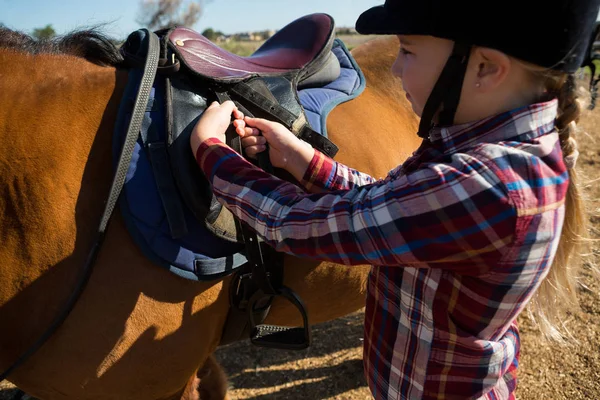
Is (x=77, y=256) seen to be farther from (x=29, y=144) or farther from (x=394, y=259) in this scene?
(x=394, y=259)

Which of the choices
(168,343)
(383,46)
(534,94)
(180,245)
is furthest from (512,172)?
(383,46)

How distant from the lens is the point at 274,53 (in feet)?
5.98

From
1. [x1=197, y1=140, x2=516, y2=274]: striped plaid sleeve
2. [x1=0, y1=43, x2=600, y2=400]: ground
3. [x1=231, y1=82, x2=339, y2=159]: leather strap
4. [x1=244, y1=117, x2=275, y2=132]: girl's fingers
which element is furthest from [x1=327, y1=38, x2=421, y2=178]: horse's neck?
[x1=0, y1=43, x2=600, y2=400]: ground

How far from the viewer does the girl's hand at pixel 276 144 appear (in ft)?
4.01

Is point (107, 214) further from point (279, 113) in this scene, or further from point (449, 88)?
point (449, 88)

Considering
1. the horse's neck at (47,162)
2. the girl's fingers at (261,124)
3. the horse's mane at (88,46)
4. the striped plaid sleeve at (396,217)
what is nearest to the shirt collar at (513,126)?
the striped plaid sleeve at (396,217)

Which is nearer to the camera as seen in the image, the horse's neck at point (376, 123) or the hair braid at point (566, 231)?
the hair braid at point (566, 231)

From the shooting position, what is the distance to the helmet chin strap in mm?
936

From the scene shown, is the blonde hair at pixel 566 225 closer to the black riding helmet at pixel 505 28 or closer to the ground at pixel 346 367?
the black riding helmet at pixel 505 28

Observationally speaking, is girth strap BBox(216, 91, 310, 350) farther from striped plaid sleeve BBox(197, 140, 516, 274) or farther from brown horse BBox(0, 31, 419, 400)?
striped plaid sleeve BBox(197, 140, 516, 274)

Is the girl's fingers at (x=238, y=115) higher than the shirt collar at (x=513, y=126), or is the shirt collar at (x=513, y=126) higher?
the girl's fingers at (x=238, y=115)

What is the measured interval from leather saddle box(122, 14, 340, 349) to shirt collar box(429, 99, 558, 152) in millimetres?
538

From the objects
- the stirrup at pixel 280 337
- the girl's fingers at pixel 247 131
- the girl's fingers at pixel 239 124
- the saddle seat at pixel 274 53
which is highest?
the saddle seat at pixel 274 53

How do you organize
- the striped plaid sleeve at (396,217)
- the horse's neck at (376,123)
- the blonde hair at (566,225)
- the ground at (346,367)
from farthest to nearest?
the ground at (346,367)
the horse's neck at (376,123)
the blonde hair at (566,225)
the striped plaid sleeve at (396,217)
